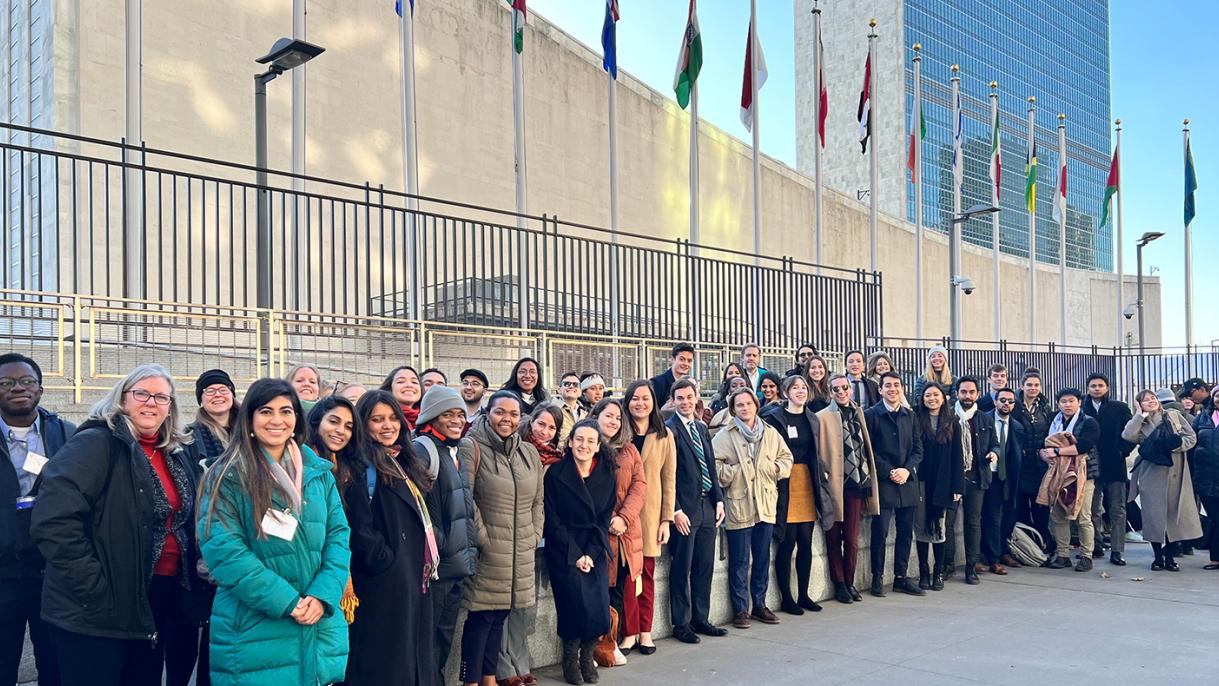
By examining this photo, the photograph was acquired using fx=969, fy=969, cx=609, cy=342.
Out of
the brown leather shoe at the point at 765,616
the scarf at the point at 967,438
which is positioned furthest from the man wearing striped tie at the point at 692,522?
the scarf at the point at 967,438

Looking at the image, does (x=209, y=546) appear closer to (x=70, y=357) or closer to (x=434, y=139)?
(x=70, y=357)

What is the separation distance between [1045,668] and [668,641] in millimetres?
2445

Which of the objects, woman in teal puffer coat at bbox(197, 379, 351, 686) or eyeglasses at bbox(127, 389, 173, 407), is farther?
eyeglasses at bbox(127, 389, 173, 407)

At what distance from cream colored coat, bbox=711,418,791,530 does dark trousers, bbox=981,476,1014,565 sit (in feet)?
10.6

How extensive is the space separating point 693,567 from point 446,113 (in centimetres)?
1627

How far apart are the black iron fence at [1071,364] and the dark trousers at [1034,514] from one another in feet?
18.2

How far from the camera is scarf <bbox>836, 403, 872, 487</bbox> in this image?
26.8 feet

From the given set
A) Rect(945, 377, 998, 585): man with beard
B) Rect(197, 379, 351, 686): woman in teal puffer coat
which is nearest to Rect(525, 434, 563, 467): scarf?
Rect(197, 379, 351, 686): woman in teal puffer coat

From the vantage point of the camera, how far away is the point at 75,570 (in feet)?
11.6

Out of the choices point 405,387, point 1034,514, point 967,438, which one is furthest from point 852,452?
point 405,387

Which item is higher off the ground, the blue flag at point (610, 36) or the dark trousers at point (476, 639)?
the blue flag at point (610, 36)

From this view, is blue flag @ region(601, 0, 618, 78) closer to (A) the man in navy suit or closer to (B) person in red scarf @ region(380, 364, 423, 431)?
(A) the man in navy suit

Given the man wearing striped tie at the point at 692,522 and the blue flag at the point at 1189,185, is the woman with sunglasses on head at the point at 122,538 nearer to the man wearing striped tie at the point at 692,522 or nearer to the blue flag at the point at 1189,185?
the man wearing striped tie at the point at 692,522

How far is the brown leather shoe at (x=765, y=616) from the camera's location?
24.5ft
